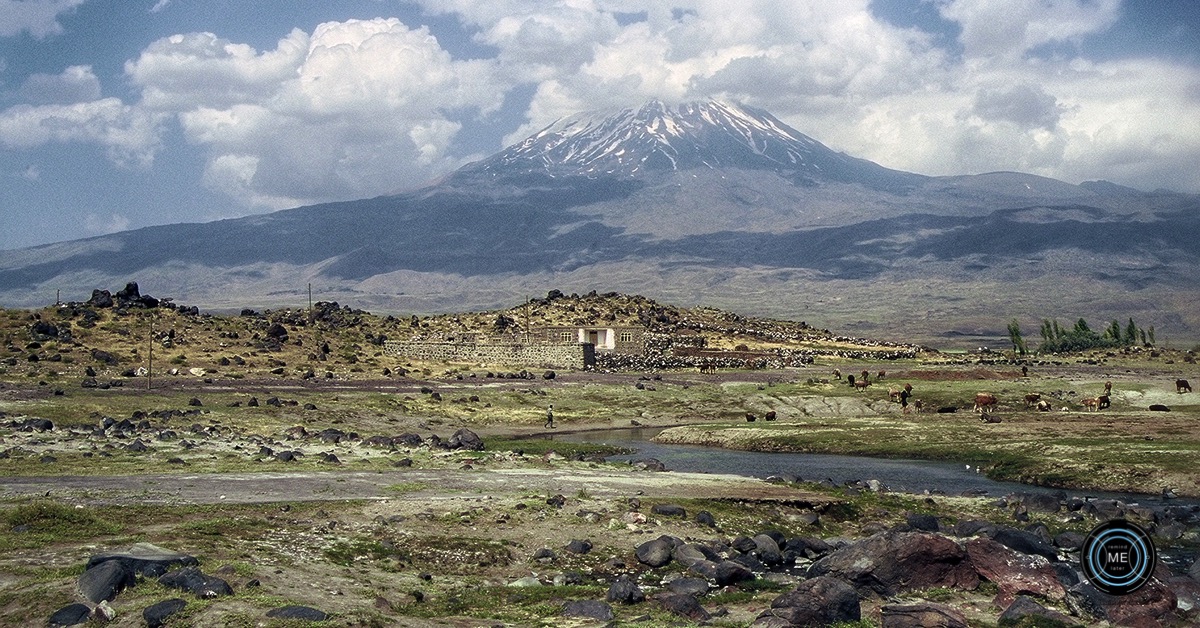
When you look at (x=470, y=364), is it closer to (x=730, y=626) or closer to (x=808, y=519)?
(x=808, y=519)

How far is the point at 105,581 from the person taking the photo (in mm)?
21844

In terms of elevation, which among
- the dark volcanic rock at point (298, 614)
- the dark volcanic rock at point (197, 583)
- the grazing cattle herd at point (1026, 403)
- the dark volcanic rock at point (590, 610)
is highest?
the dark volcanic rock at point (197, 583)

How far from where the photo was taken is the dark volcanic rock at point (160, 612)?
20578 mm

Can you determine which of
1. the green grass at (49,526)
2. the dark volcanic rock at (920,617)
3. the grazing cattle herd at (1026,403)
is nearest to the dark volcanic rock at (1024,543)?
the dark volcanic rock at (920,617)

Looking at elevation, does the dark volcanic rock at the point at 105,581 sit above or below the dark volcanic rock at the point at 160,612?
above

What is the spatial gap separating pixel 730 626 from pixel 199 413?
48.6 m

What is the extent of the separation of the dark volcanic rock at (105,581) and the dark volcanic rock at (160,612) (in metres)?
1.22

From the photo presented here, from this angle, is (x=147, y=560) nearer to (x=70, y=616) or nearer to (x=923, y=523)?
(x=70, y=616)

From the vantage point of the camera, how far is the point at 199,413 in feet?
210

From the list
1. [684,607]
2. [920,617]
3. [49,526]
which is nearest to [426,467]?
[49,526]

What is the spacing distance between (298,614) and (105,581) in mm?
4032

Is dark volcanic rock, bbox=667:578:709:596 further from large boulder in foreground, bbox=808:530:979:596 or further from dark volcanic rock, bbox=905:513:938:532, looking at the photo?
dark volcanic rock, bbox=905:513:938:532

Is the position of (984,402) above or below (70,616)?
below

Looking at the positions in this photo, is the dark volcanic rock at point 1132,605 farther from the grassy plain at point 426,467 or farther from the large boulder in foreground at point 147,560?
the large boulder in foreground at point 147,560
